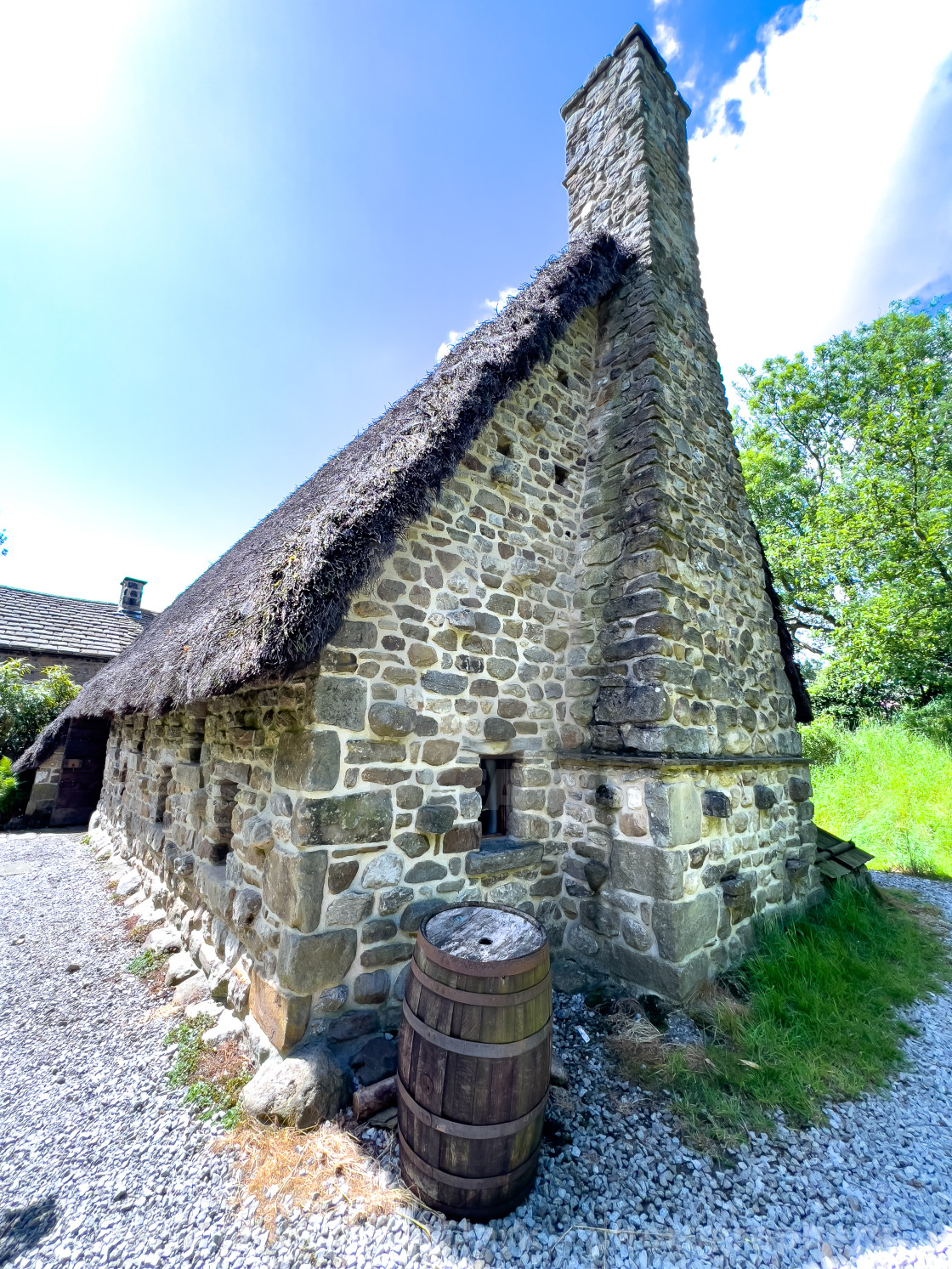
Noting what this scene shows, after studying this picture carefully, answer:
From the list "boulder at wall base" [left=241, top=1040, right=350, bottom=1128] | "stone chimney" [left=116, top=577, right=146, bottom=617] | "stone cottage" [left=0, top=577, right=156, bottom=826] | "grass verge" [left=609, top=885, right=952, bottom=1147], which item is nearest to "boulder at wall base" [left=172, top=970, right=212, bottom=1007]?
"boulder at wall base" [left=241, top=1040, right=350, bottom=1128]

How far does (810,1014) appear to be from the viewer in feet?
10.1

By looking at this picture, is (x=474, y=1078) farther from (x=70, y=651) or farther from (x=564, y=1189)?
(x=70, y=651)

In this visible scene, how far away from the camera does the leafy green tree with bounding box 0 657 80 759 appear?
428 inches

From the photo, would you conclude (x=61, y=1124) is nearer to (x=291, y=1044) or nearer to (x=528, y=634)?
(x=291, y=1044)

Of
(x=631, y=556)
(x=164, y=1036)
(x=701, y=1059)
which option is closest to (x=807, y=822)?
(x=701, y=1059)

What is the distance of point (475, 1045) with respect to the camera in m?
1.92

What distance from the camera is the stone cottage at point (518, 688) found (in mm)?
2748

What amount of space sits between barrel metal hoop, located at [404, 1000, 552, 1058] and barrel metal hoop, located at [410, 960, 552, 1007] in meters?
0.13

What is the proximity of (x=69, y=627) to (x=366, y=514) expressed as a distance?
17.2 metres

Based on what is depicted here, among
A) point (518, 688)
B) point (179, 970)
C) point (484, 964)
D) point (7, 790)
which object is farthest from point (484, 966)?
point (7, 790)

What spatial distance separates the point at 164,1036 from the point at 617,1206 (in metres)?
2.88

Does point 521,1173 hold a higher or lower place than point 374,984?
lower

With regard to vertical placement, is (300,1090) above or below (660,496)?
below

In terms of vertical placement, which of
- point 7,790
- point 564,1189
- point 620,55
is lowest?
point 564,1189
